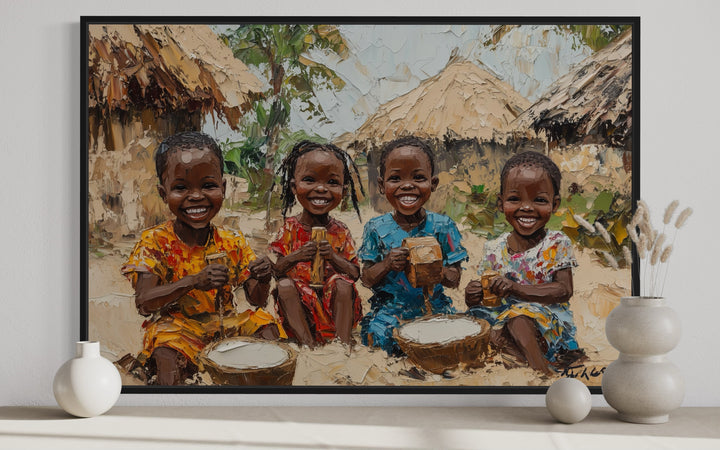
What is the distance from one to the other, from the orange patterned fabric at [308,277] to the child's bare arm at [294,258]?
0.04ft

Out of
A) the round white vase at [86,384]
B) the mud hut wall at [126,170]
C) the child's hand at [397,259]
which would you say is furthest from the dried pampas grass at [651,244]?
the round white vase at [86,384]

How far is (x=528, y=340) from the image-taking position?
2.14 meters

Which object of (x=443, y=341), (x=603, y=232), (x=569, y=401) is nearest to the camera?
(x=569, y=401)

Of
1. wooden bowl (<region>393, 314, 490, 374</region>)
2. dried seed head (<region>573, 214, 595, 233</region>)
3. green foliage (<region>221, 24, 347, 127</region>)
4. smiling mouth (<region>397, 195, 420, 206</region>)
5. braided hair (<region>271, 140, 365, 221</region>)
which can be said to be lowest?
wooden bowl (<region>393, 314, 490, 374</region>)

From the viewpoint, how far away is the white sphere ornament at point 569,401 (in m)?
1.86

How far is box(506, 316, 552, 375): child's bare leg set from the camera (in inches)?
84.0

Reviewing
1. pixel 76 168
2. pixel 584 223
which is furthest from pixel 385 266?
pixel 76 168

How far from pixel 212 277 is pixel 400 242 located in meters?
0.71

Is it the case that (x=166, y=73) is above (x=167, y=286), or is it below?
above

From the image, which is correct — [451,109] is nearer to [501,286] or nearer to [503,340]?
[501,286]

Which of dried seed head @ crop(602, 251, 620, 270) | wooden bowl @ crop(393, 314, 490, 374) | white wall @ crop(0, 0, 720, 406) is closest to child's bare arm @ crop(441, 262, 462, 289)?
wooden bowl @ crop(393, 314, 490, 374)

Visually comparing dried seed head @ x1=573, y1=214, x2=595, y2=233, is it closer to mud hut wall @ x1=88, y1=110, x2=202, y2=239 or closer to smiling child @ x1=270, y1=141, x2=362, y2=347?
smiling child @ x1=270, y1=141, x2=362, y2=347

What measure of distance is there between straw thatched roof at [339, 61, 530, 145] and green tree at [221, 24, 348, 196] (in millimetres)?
204

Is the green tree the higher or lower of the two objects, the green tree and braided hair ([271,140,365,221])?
the higher
